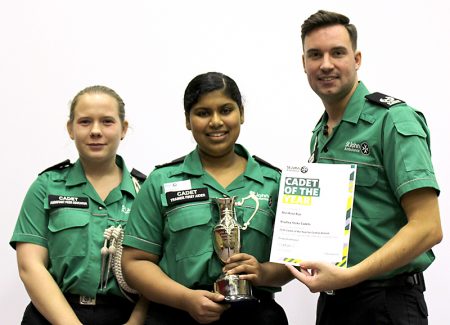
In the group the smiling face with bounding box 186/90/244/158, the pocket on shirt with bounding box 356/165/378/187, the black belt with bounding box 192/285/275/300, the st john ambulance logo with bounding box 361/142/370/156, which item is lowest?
the black belt with bounding box 192/285/275/300

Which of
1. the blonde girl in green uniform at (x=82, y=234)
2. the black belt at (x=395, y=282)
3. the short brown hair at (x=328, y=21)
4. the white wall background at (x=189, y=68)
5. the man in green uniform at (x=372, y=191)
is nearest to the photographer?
the man in green uniform at (x=372, y=191)

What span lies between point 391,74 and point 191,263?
4.75ft

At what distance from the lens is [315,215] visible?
165cm

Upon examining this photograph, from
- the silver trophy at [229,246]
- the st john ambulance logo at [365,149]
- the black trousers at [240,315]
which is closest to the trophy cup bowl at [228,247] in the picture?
the silver trophy at [229,246]

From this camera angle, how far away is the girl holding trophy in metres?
1.67

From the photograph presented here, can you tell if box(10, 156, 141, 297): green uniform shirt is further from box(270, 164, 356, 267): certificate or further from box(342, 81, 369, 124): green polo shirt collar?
box(342, 81, 369, 124): green polo shirt collar

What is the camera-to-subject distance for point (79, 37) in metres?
2.56

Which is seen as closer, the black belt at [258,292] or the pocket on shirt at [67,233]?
the black belt at [258,292]

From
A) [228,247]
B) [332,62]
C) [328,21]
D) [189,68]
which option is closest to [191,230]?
[228,247]

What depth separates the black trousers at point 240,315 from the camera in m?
1.71

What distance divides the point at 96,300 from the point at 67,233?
260 mm

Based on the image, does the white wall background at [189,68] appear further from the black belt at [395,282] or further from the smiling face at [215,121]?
the black belt at [395,282]

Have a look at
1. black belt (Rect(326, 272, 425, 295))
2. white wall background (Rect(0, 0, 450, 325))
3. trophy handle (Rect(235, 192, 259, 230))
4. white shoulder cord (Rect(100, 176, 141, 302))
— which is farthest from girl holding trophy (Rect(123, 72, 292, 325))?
white wall background (Rect(0, 0, 450, 325))

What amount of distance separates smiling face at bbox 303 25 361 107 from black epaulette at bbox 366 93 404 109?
0.08 meters
